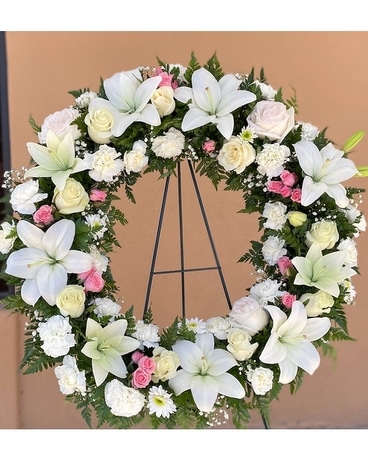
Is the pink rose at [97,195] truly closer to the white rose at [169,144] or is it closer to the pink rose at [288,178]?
A: the white rose at [169,144]

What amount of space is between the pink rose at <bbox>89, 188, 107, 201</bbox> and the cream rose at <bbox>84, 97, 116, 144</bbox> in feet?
0.39

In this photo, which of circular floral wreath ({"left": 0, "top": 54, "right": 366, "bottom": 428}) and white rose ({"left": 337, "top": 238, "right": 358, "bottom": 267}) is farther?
white rose ({"left": 337, "top": 238, "right": 358, "bottom": 267})

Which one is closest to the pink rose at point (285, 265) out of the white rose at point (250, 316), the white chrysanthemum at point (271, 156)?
the white rose at point (250, 316)

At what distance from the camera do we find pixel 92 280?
1.30 metres

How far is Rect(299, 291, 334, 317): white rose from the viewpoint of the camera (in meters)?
1.31

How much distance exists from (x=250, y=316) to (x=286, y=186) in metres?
0.33

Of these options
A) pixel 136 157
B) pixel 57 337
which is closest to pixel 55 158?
pixel 136 157

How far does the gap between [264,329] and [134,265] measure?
106cm

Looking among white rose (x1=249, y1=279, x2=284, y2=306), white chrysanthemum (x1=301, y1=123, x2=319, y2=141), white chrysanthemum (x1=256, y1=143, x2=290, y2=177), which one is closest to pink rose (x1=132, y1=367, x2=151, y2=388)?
white rose (x1=249, y1=279, x2=284, y2=306)

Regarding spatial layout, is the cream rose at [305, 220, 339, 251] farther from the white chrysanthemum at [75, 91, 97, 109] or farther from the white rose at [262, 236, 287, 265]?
the white chrysanthemum at [75, 91, 97, 109]

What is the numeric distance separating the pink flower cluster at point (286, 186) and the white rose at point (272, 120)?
3.6 inches

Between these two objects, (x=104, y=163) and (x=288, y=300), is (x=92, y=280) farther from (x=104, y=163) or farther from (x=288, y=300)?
(x=288, y=300)
